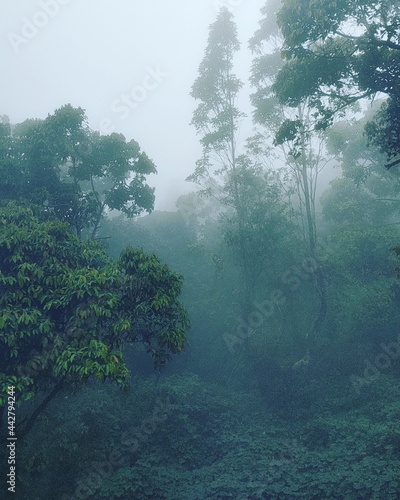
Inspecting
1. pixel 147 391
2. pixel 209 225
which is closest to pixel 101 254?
pixel 147 391

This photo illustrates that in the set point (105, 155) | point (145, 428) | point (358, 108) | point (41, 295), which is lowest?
point (145, 428)

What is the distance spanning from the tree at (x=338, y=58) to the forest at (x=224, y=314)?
45 millimetres

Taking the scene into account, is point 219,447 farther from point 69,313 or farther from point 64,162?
point 64,162

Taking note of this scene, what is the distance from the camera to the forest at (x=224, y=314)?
797 centimetres

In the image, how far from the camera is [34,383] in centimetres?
747

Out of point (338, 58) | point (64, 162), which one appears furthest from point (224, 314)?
point (338, 58)

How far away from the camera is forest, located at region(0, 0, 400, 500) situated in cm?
797

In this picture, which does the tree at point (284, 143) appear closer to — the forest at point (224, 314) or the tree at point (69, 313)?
the forest at point (224, 314)

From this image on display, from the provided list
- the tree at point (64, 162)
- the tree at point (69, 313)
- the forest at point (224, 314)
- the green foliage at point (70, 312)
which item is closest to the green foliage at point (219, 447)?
the forest at point (224, 314)

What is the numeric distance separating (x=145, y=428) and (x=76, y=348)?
20.1 feet

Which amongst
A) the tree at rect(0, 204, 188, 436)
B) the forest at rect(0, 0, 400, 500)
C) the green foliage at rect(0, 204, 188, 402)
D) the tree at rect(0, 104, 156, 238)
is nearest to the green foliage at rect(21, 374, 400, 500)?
the forest at rect(0, 0, 400, 500)

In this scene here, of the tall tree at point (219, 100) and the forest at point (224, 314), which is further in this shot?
the tall tree at point (219, 100)

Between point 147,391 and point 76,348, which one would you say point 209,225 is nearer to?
point 147,391

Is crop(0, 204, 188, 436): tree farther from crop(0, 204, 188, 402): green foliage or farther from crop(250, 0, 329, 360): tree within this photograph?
crop(250, 0, 329, 360): tree
